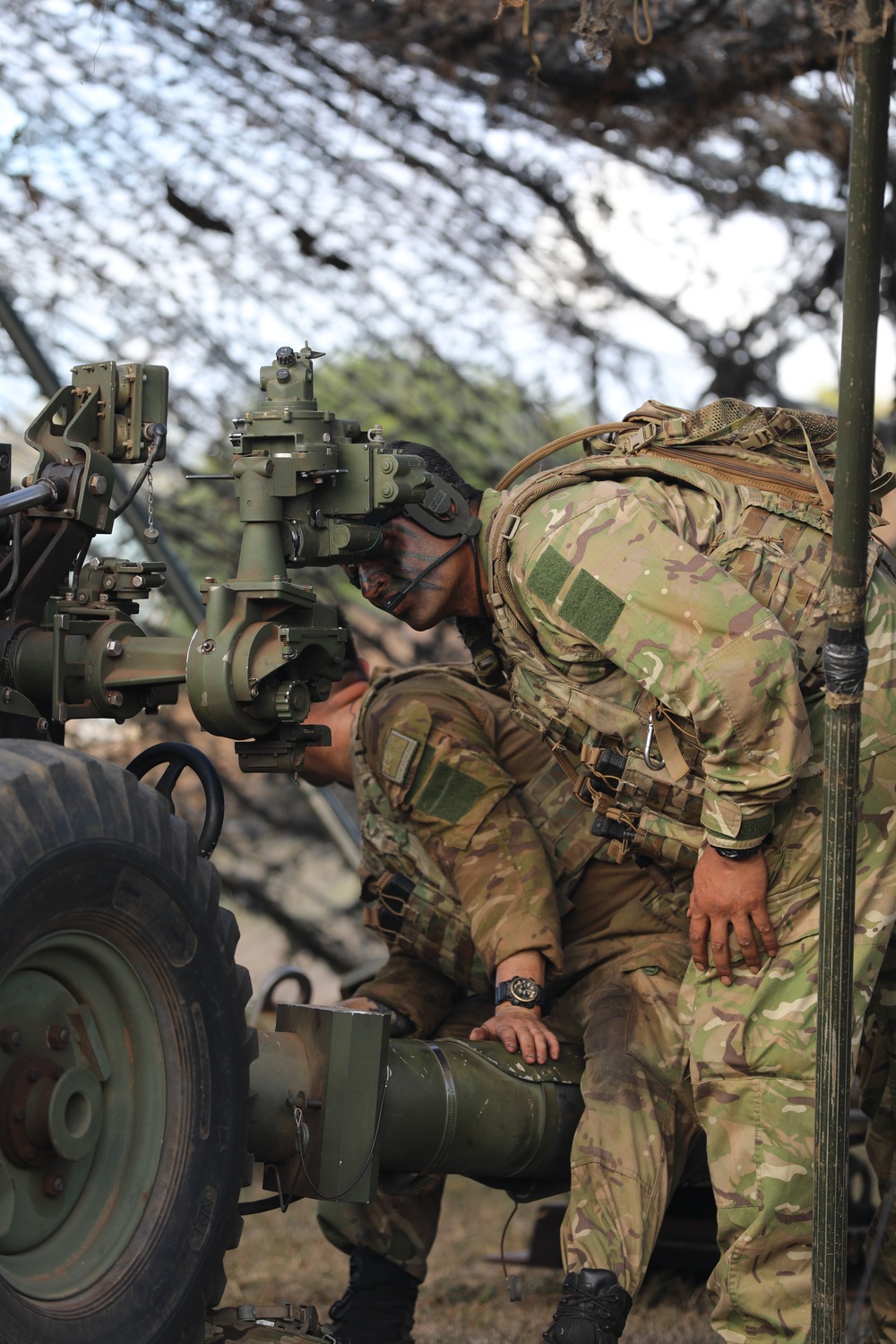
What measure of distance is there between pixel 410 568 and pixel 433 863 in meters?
0.85

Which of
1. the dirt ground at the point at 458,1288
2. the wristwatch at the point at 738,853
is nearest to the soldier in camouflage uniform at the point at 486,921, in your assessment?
the dirt ground at the point at 458,1288

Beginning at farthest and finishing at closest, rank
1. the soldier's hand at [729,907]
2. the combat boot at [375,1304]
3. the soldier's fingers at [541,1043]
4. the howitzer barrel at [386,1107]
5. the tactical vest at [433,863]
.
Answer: the tactical vest at [433,863] → the combat boot at [375,1304] → the soldier's fingers at [541,1043] → the soldier's hand at [729,907] → the howitzer barrel at [386,1107]

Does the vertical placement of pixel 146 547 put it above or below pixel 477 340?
below

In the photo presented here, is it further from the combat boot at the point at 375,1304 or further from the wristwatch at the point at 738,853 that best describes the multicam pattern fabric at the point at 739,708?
the combat boot at the point at 375,1304

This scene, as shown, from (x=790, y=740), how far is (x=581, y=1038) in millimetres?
1070

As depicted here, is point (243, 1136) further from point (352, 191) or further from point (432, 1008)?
point (352, 191)

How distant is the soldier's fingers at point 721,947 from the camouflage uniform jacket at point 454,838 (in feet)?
1.63

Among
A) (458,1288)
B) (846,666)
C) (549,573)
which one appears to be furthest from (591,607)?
(458,1288)

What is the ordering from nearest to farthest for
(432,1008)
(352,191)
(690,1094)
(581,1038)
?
1. (690,1094)
2. (581,1038)
3. (432,1008)
4. (352,191)

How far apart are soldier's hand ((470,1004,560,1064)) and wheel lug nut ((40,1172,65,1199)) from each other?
1.30 metres

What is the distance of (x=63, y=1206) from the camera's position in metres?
2.37

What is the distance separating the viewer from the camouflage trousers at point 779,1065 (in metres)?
3.04

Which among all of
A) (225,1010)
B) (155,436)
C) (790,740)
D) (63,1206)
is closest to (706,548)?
(790,740)

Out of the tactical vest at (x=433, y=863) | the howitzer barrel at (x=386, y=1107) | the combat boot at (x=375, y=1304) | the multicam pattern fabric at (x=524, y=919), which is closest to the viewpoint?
the howitzer barrel at (x=386, y=1107)
